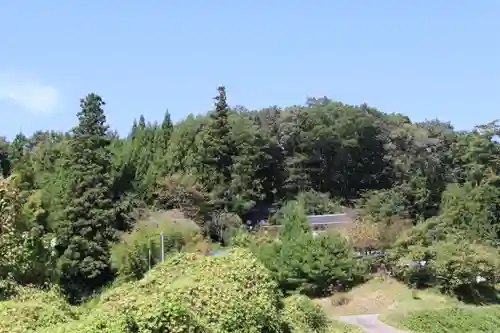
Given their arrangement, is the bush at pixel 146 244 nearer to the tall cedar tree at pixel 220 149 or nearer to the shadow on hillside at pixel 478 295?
the tall cedar tree at pixel 220 149

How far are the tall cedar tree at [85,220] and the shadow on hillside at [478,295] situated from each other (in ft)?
50.5

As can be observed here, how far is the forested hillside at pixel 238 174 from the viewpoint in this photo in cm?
2775

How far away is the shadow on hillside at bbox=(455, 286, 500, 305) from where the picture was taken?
25531 mm

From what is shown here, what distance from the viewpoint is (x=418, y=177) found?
37750 mm

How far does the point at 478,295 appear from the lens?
25812 mm

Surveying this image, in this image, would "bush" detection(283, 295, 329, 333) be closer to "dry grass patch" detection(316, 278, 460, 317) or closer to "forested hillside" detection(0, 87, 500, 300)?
"forested hillside" detection(0, 87, 500, 300)

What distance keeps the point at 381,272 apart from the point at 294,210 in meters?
5.17

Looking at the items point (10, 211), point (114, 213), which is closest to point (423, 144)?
point (114, 213)

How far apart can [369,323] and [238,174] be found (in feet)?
52.6

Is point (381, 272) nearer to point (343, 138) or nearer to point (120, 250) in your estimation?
point (120, 250)

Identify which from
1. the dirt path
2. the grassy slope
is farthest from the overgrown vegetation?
the dirt path

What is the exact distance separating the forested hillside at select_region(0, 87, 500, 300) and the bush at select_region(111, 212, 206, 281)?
1353 mm

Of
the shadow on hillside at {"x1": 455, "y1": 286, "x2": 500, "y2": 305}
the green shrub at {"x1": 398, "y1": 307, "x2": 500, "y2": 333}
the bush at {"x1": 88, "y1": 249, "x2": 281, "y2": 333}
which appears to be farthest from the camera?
the shadow on hillside at {"x1": 455, "y1": 286, "x2": 500, "y2": 305}

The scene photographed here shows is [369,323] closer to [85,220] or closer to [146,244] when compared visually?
[146,244]
